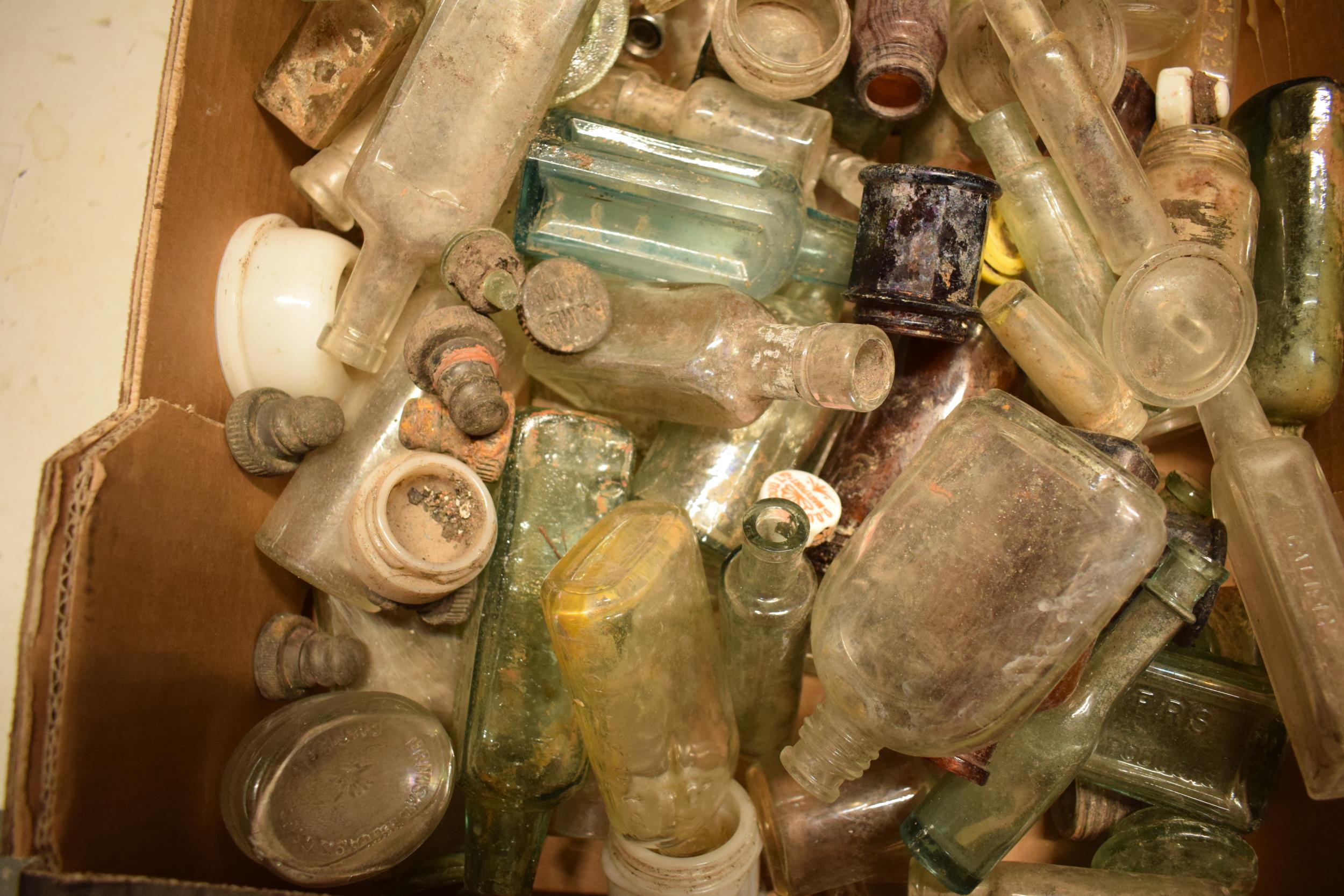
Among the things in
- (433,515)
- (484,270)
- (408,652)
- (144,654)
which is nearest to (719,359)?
(484,270)

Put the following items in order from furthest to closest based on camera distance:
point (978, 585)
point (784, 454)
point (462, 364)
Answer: point (784, 454) → point (462, 364) → point (978, 585)

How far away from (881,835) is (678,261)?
0.88 meters

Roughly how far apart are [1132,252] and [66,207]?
133 centimetres

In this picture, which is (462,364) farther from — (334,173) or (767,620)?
(767,620)

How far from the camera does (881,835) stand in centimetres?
120

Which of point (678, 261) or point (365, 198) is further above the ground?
point (365, 198)

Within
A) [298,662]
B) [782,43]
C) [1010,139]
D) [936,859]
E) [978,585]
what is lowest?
[936,859]

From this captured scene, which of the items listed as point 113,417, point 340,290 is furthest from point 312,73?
point 113,417

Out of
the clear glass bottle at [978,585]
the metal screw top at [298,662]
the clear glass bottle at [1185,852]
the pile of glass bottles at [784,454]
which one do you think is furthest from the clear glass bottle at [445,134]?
the clear glass bottle at [1185,852]

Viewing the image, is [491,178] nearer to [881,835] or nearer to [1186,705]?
[881,835]

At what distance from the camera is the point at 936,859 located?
40.9 inches

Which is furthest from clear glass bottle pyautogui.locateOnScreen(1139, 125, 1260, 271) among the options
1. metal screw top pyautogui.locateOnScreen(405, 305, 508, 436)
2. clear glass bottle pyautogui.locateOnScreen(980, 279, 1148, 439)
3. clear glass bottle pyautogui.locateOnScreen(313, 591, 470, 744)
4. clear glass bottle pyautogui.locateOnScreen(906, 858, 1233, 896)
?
clear glass bottle pyautogui.locateOnScreen(313, 591, 470, 744)

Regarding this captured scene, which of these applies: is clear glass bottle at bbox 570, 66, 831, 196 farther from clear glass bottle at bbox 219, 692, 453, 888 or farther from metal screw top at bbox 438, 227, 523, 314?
clear glass bottle at bbox 219, 692, 453, 888

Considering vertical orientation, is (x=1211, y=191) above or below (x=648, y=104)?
below
